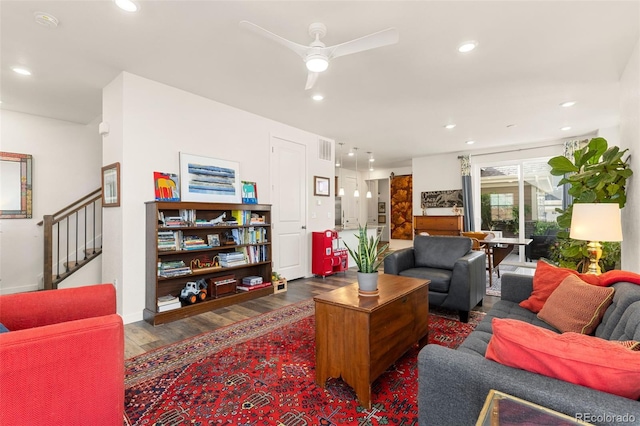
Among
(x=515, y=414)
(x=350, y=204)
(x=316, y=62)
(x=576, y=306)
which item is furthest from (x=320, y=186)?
(x=515, y=414)

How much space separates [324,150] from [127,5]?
4086mm

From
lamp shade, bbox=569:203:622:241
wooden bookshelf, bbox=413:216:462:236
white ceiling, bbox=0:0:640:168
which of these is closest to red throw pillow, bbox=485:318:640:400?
lamp shade, bbox=569:203:622:241

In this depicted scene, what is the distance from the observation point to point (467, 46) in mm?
2707

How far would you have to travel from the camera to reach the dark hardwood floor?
8.95 feet

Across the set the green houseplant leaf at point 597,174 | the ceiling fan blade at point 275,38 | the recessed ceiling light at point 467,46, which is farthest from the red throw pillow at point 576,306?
the ceiling fan blade at point 275,38

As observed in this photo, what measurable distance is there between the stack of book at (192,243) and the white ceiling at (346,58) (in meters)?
1.87

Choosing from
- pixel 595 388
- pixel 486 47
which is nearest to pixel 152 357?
pixel 595 388

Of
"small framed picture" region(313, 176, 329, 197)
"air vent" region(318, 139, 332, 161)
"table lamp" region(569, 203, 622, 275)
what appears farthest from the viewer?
"air vent" region(318, 139, 332, 161)

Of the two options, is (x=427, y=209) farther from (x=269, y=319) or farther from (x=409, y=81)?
(x=269, y=319)

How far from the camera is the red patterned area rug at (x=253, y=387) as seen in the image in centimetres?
171

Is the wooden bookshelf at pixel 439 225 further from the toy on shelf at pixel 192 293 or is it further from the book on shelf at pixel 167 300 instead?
the book on shelf at pixel 167 300

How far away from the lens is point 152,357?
2418 mm

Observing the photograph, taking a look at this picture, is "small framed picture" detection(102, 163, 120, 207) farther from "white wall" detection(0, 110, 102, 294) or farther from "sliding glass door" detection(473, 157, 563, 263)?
"sliding glass door" detection(473, 157, 563, 263)

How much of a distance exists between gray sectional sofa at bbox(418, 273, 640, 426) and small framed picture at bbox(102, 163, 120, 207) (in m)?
3.49
